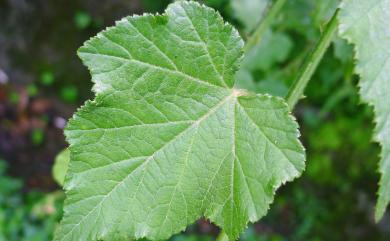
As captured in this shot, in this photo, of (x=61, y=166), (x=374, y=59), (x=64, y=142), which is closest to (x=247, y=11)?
(x=61, y=166)

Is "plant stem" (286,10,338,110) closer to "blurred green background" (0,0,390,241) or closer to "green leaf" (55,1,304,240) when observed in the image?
"green leaf" (55,1,304,240)

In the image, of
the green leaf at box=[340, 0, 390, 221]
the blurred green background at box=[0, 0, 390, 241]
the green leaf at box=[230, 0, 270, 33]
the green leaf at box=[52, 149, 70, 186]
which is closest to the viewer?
the green leaf at box=[340, 0, 390, 221]

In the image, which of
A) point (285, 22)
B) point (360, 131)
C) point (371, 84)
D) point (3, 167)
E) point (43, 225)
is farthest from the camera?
point (360, 131)

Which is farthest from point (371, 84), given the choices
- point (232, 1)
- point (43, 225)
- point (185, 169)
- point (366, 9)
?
point (43, 225)

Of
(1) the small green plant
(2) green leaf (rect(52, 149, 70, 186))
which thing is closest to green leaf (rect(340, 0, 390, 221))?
(1) the small green plant

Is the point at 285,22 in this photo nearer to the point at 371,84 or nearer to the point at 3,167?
the point at 371,84

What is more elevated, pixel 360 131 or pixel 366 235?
pixel 360 131

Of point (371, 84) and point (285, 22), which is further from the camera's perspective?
point (285, 22)
